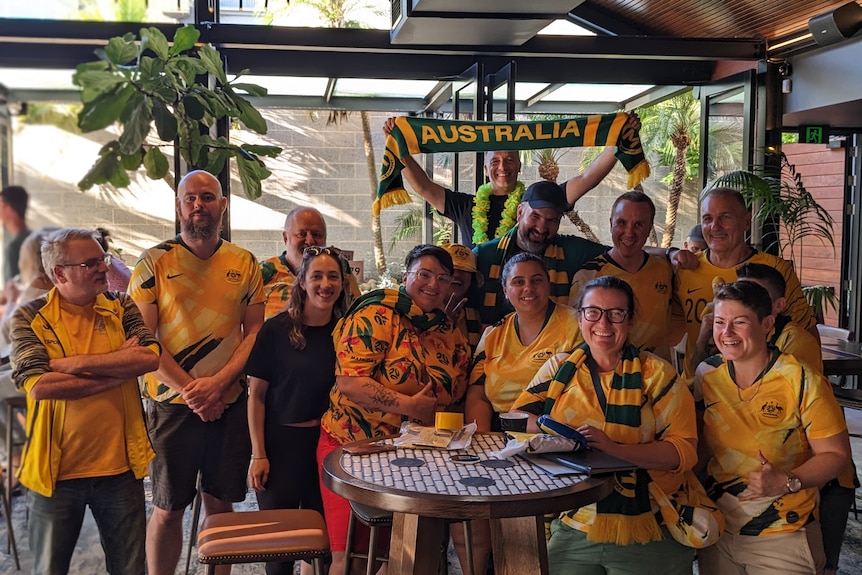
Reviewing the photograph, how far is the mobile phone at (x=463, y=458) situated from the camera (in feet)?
7.22

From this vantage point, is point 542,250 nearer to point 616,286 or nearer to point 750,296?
point 616,286

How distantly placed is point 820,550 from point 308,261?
1.87 metres

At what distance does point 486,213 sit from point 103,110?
2.94m

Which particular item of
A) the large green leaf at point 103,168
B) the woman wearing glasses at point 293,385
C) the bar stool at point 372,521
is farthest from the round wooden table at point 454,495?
the large green leaf at point 103,168

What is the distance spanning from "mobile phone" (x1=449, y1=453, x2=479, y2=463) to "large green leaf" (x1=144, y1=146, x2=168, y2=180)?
1.48 metres

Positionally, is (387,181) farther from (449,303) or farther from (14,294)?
(14,294)

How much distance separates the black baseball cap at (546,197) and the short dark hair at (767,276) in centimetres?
70

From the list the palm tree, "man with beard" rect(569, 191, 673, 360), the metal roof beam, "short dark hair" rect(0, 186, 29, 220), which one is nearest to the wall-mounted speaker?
the metal roof beam

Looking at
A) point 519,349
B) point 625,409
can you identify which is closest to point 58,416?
point 519,349

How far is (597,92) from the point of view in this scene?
224 inches

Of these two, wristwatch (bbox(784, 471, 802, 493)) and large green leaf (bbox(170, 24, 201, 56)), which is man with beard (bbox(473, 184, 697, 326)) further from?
large green leaf (bbox(170, 24, 201, 56))

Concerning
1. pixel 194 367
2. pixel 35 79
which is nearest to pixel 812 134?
pixel 194 367

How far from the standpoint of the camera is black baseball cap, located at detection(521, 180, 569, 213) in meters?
2.93

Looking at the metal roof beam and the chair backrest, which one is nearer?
the chair backrest
